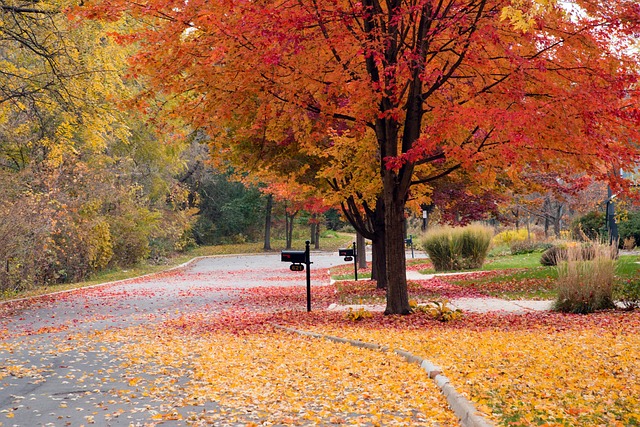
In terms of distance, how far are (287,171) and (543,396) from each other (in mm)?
13411

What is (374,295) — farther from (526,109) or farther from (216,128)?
(526,109)

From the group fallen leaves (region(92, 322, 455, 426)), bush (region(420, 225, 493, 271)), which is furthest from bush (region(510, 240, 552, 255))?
fallen leaves (region(92, 322, 455, 426))

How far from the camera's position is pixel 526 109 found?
40.7 ft

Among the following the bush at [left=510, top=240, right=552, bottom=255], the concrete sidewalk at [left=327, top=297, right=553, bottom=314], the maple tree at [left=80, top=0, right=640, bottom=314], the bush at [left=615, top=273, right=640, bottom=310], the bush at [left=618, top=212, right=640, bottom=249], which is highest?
the maple tree at [left=80, top=0, right=640, bottom=314]

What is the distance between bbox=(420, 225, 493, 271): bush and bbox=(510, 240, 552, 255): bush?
9358 millimetres

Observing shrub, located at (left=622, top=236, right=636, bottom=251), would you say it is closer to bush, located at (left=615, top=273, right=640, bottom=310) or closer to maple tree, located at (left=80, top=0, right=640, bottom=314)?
bush, located at (left=615, top=273, right=640, bottom=310)

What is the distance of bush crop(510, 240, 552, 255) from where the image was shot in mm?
38312

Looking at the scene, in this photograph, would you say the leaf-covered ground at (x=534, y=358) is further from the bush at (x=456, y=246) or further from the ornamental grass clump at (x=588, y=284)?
the bush at (x=456, y=246)

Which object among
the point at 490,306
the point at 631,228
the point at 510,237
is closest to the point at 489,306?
the point at 490,306

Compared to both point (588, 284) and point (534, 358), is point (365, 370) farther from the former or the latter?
point (588, 284)

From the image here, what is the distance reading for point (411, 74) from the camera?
43.8 ft

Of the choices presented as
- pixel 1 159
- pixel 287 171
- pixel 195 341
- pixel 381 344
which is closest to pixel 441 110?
pixel 381 344

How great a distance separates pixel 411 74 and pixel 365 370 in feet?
20.1

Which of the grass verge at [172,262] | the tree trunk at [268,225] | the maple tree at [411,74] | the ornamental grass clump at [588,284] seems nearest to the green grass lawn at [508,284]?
the ornamental grass clump at [588,284]
